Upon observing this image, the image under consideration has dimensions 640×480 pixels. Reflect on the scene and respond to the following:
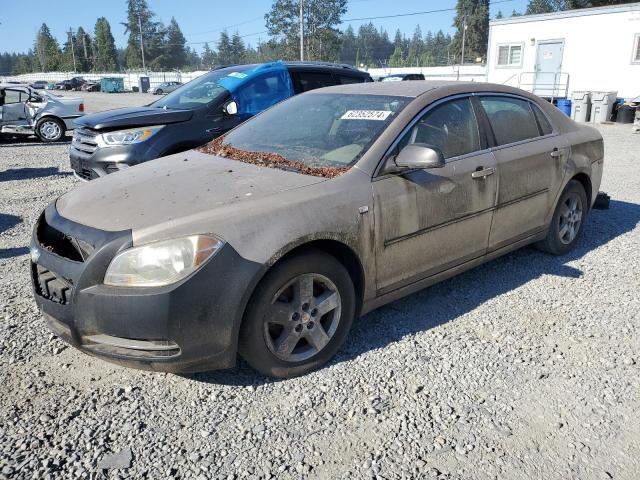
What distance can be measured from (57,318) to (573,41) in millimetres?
22065

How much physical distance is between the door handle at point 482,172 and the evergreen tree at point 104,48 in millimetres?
130274

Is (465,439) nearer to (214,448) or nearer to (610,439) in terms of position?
(610,439)

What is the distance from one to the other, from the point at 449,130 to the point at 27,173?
8350 millimetres

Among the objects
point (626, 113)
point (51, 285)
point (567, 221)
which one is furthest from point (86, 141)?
point (626, 113)

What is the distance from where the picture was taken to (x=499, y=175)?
13.0 feet

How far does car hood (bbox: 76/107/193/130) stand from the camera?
6.17 m

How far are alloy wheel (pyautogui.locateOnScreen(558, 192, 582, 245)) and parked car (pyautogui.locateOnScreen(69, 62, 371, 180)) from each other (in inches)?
158

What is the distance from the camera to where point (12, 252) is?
505 centimetres

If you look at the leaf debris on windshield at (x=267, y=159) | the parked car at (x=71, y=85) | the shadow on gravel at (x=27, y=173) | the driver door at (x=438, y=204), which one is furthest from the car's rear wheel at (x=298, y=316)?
the parked car at (x=71, y=85)

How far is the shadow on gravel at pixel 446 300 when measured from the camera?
10.7ft

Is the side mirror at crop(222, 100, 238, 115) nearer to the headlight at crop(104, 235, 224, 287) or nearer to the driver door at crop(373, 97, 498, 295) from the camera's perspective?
the driver door at crop(373, 97, 498, 295)

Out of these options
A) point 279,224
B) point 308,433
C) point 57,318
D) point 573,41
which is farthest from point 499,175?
point 573,41

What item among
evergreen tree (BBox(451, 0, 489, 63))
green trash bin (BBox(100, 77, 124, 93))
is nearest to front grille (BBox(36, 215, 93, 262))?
green trash bin (BBox(100, 77, 124, 93))

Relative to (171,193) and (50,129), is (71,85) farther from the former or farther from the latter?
(171,193)
